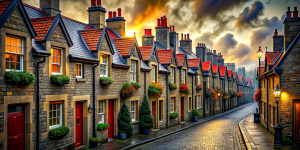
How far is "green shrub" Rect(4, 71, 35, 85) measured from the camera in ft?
36.6

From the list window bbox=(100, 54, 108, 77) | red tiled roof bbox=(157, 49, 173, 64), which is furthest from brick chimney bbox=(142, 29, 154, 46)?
window bbox=(100, 54, 108, 77)

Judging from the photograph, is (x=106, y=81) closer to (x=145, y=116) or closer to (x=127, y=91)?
(x=127, y=91)

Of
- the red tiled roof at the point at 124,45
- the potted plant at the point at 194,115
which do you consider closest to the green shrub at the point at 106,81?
the red tiled roof at the point at 124,45

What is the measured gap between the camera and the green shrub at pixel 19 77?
36.6 ft

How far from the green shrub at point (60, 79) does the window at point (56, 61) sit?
0.53 metres

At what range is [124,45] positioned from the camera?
21984 millimetres

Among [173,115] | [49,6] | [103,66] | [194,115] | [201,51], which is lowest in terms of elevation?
[194,115]

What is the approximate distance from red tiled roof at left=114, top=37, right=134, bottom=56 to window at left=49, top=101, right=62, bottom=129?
25.6 feet

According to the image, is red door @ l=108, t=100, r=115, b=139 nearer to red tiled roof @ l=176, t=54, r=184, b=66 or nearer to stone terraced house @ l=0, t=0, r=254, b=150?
stone terraced house @ l=0, t=0, r=254, b=150

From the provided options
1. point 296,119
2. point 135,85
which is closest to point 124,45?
point 135,85

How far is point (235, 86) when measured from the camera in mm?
67938

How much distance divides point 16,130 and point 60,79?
9.99ft

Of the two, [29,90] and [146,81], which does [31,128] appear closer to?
[29,90]

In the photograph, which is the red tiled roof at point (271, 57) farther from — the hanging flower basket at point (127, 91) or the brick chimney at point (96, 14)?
the brick chimney at point (96, 14)
